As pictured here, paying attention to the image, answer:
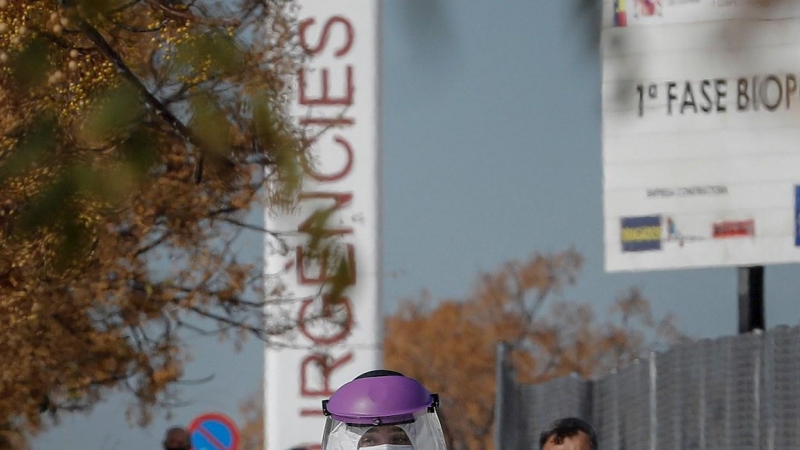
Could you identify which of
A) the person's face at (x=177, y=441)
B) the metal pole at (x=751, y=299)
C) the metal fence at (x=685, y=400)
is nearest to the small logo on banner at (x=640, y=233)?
the metal pole at (x=751, y=299)

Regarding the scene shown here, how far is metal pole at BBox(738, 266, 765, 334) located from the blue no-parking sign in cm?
569

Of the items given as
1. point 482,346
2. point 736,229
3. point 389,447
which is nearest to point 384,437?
point 389,447

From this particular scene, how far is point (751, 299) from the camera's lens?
10.6 metres

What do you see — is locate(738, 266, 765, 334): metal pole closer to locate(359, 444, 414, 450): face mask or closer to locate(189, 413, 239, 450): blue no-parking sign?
locate(189, 413, 239, 450): blue no-parking sign

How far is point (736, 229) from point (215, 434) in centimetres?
591

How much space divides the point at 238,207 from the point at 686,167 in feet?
9.36

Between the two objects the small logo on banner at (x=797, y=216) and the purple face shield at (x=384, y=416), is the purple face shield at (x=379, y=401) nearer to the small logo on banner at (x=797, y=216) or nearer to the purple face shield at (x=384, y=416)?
the purple face shield at (x=384, y=416)

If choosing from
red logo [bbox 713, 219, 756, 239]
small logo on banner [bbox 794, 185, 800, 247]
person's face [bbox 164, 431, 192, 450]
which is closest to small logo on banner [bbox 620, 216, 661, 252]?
red logo [bbox 713, 219, 756, 239]

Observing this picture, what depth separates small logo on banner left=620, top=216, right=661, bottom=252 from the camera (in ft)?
36.1

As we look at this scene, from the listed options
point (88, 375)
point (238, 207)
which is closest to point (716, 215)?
point (238, 207)

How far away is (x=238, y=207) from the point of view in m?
9.99

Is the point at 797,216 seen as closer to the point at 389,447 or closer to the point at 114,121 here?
the point at 389,447

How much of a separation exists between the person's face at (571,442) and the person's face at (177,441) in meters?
3.18

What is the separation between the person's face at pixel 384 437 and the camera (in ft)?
12.9
